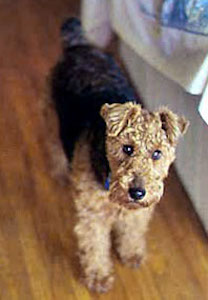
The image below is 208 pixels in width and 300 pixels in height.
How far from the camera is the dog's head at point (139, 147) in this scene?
1.57m

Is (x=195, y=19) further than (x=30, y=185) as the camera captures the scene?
No

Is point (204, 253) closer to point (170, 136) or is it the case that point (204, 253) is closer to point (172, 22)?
point (170, 136)

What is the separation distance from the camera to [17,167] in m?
2.41

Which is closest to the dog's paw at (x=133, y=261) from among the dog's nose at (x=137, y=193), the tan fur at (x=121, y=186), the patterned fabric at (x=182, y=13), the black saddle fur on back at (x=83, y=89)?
→ the tan fur at (x=121, y=186)

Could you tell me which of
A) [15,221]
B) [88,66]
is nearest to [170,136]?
[88,66]

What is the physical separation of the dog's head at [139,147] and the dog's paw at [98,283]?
0.46 meters

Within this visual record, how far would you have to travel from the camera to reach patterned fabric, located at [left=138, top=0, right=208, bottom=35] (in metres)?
1.94

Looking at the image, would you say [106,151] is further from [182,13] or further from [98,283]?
[182,13]

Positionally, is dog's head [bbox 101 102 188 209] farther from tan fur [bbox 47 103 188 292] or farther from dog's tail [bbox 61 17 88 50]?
dog's tail [bbox 61 17 88 50]

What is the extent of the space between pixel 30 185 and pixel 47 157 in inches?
6.5

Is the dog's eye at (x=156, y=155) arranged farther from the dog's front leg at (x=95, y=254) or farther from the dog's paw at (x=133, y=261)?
the dog's paw at (x=133, y=261)

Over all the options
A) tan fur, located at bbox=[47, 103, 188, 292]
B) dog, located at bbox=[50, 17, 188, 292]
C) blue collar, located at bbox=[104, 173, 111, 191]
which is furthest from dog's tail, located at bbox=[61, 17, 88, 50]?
blue collar, located at bbox=[104, 173, 111, 191]

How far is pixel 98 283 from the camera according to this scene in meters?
1.96

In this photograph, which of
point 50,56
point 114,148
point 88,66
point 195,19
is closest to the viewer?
point 114,148
